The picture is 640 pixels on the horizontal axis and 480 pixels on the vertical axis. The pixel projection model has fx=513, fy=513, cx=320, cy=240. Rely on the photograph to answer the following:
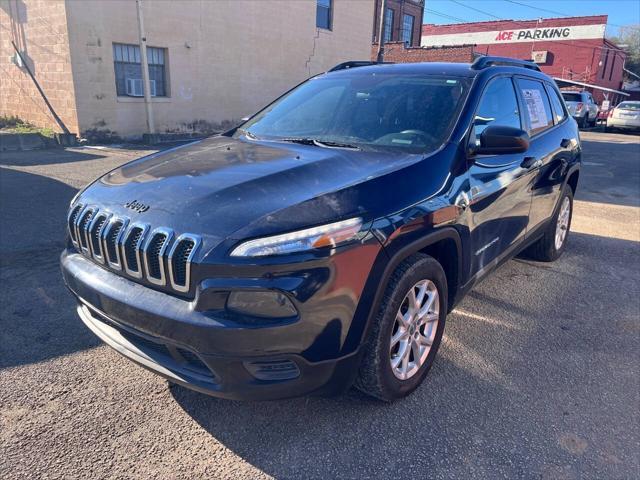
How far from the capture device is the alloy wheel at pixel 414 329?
2.69 metres

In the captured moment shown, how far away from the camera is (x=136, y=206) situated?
2447mm

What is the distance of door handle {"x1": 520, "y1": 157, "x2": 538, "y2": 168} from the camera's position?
384cm

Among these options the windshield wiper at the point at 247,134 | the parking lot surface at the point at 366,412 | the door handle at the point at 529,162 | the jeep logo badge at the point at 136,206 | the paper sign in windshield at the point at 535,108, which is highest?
the paper sign in windshield at the point at 535,108

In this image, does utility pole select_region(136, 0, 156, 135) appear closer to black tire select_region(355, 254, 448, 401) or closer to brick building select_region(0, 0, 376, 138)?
brick building select_region(0, 0, 376, 138)

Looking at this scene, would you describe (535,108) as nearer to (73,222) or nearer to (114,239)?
(114,239)

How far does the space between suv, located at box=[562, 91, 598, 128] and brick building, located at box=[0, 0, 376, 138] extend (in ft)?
45.2

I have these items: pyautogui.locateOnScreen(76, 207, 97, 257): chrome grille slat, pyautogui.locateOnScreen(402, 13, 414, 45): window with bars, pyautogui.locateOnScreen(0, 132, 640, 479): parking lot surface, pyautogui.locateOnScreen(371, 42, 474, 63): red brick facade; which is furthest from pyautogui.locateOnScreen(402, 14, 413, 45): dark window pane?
pyautogui.locateOnScreen(76, 207, 97, 257): chrome grille slat

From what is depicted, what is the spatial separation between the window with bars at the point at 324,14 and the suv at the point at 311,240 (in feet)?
62.4

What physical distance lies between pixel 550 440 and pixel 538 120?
2797mm

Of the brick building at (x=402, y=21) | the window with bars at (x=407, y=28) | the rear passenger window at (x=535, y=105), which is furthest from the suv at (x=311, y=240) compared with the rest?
the window with bars at (x=407, y=28)

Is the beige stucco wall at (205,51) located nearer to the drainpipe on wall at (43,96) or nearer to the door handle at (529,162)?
the drainpipe on wall at (43,96)

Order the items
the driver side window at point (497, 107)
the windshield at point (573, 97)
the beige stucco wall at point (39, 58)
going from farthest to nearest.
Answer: the windshield at point (573, 97) < the beige stucco wall at point (39, 58) < the driver side window at point (497, 107)

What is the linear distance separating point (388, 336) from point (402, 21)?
33589mm

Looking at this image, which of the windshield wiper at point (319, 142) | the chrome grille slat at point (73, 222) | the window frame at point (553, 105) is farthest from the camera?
the window frame at point (553, 105)
